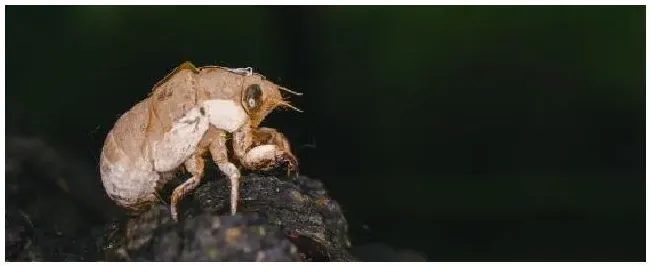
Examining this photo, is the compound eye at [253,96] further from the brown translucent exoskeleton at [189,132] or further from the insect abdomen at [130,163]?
the insect abdomen at [130,163]

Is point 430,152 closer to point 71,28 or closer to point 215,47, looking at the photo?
point 215,47

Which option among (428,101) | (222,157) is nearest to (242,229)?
(222,157)

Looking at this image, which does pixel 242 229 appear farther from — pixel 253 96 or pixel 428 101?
pixel 428 101

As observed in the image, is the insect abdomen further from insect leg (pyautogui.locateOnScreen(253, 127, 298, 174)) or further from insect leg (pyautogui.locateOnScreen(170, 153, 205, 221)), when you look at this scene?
insect leg (pyautogui.locateOnScreen(253, 127, 298, 174))

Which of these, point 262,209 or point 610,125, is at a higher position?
point 610,125

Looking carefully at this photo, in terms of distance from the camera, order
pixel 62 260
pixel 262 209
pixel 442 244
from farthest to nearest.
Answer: pixel 442 244, pixel 62 260, pixel 262 209

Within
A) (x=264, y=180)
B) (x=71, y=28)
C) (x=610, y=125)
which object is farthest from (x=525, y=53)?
(x=71, y=28)
